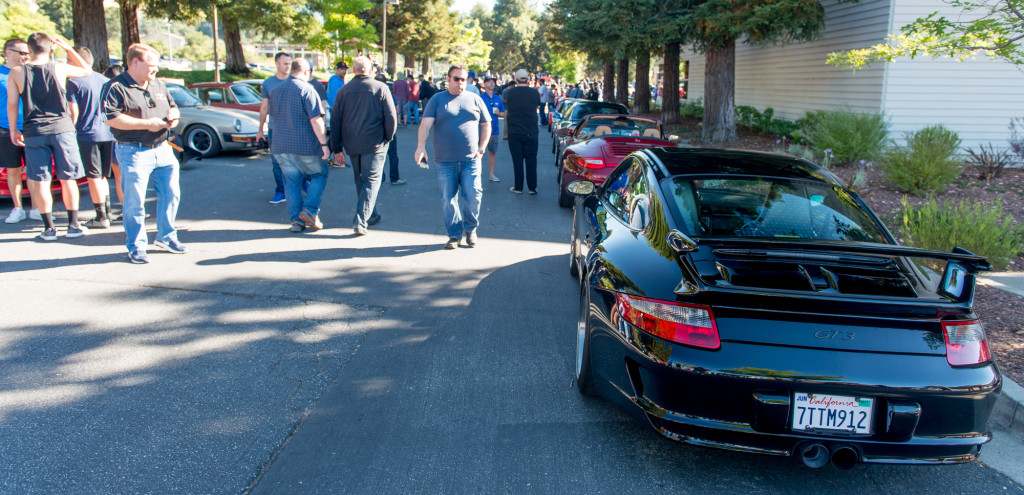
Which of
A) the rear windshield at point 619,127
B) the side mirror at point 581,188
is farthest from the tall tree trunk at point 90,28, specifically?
the side mirror at point 581,188

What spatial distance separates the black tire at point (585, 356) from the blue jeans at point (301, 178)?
4.66 metres

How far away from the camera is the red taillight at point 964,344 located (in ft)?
9.44

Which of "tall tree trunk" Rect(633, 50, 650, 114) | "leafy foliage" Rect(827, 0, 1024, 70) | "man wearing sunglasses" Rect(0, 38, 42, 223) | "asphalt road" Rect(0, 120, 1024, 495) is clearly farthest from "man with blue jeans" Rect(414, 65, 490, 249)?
"tall tree trunk" Rect(633, 50, 650, 114)

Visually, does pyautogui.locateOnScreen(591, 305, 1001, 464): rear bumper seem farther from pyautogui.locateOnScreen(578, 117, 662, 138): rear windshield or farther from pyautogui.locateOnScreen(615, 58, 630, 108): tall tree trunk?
pyautogui.locateOnScreen(615, 58, 630, 108): tall tree trunk

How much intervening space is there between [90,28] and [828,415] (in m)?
24.7

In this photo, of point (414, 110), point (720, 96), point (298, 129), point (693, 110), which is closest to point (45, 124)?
point (298, 129)

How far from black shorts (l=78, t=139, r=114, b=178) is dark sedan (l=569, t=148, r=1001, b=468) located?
6.54 m

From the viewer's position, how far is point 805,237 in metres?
3.66

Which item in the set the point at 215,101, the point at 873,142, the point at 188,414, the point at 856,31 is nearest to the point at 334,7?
the point at 215,101

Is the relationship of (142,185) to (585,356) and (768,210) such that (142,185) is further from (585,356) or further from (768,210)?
(768,210)

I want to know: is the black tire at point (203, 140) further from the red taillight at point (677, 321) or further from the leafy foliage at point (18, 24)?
the leafy foliage at point (18, 24)

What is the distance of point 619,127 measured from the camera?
1136 centimetres

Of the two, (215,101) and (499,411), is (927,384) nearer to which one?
(499,411)

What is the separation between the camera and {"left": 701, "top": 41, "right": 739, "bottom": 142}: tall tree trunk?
17453mm
